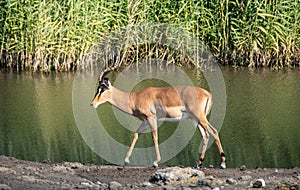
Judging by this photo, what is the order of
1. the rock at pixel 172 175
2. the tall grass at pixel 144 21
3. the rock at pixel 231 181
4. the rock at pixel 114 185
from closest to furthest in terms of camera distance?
the rock at pixel 114 185 → the rock at pixel 231 181 → the rock at pixel 172 175 → the tall grass at pixel 144 21

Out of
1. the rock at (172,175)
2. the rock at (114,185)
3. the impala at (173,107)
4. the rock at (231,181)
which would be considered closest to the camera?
the rock at (114,185)

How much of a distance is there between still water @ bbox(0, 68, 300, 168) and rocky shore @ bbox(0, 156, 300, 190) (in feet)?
3.96

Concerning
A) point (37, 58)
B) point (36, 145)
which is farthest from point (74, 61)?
point (36, 145)

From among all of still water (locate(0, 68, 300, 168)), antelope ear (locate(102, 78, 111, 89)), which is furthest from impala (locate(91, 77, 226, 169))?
still water (locate(0, 68, 300, 168))

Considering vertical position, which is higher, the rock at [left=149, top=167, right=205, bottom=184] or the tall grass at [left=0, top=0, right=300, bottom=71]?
A: the tall grass at [left=0, top=0, right=300, bottom=71]

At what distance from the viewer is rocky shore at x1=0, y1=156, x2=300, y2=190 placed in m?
8.28

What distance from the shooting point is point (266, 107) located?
13961mm

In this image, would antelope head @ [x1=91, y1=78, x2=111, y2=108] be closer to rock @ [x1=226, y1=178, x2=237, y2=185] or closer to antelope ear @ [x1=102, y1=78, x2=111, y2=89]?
antelope ear @ [x1=102, y1=78, x2=111, y2=89]

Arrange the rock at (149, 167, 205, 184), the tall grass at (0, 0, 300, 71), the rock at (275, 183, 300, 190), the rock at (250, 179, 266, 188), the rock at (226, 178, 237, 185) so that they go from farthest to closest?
the tall grass at (0, 0, 300, 71) < the rock at (149, 167, 205, 184) < the rock at (226, 178, 237, 185) < the rock at (250, 179, 266, 188) < the rock at (275, 183, 300, 190)

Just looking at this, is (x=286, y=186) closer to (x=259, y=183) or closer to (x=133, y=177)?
(x=259, y=183)

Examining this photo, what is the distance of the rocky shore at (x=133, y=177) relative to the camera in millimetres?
8281

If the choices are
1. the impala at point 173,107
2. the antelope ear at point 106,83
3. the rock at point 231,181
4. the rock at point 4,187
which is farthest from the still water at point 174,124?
the rock at point 4,187

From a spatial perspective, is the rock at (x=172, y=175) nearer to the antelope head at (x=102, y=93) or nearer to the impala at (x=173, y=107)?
the impala at (x=173, y=107)

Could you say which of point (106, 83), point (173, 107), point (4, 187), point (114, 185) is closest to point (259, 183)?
point (114, 185)
